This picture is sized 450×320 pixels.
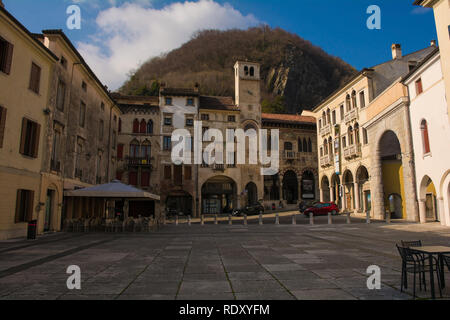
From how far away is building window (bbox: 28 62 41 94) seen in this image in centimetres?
1742

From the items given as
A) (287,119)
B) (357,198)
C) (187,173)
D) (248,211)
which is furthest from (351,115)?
(187,173)

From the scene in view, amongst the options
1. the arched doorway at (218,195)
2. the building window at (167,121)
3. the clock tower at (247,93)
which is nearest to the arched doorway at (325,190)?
the clock tower at (247,93)

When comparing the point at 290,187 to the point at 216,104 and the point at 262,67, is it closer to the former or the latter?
the point at 216,104

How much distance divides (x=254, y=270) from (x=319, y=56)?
10835 centimetres

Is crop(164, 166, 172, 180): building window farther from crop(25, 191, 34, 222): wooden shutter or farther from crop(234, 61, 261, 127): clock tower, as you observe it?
crop(25, 191, 34, 222): wooden shutter

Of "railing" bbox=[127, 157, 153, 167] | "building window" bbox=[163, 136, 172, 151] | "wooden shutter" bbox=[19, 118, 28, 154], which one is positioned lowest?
"wooden shutter" bbox=[19, 118, 28, 154]

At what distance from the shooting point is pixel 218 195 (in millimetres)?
43875

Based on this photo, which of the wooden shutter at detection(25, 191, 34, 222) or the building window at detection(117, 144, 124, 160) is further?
the building window at detection(117, 144, 124, 160)

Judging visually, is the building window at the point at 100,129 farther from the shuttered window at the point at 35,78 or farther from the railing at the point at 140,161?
the shuttered window at the point at 35,78

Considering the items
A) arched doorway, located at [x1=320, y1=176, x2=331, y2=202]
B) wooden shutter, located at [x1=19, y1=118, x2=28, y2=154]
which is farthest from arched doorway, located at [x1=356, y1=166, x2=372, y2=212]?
wooden shutter, located at [x1=19, y1=118, x2=28, y2=154]

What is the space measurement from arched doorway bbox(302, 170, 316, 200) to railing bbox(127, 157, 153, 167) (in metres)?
22.3

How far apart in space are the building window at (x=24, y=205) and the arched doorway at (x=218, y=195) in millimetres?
26377

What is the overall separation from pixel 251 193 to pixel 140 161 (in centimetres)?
1676

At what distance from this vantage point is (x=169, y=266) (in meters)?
8.31
